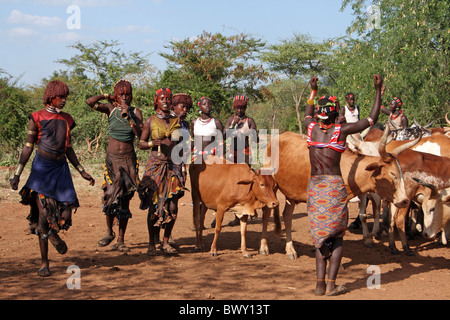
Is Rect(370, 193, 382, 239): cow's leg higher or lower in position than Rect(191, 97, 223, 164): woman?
lower

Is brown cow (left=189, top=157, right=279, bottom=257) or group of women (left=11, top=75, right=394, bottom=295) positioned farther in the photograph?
brown cow (left=189, top=157, right=279, bottom=257)

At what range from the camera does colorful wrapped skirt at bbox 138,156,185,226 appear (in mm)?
6965

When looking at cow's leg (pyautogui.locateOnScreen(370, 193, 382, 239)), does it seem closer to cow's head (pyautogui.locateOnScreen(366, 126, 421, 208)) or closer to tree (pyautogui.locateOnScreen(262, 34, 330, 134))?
cow's head (pyautogui.locateOnScreen(366, 126, 421, 208))

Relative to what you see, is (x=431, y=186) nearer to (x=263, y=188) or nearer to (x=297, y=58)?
(x=263, y=188)

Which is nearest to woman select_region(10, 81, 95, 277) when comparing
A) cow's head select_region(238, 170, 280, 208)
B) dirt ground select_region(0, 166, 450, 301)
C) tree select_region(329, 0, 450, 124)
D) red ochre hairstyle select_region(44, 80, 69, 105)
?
red ochre hairstyle select_region(44, 80, 69, 105)

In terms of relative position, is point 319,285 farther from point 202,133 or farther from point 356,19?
point 356,19

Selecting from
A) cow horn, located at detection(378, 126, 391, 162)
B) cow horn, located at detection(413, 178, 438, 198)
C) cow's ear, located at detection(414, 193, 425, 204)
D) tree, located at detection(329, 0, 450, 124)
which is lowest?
cow's ear, located at detection(414, 193, 425, 204)

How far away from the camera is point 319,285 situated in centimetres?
531

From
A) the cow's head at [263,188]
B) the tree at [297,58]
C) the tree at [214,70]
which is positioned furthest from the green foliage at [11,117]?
the tree at [297,58]

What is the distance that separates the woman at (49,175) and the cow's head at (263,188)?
241cm

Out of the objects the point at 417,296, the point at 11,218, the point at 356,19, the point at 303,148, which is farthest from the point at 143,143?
the point at 356,19

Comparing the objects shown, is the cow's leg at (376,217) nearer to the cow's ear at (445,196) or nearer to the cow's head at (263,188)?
the cow's ear at (445,196)

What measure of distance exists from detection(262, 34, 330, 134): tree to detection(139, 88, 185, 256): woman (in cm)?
2844
